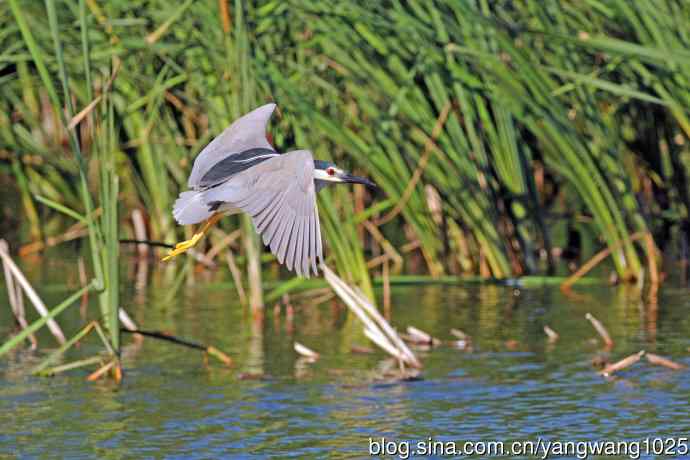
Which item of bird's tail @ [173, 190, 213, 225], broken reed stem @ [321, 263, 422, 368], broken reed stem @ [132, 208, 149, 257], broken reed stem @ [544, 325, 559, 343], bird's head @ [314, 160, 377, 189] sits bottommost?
broken reed stem @ [544, 325, 559, 343]

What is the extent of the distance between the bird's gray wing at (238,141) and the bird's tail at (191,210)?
0.41 metres

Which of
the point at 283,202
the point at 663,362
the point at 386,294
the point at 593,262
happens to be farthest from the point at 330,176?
the point at 593,262

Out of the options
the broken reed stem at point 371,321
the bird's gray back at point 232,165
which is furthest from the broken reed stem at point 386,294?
the bird's gray back at point 232,165

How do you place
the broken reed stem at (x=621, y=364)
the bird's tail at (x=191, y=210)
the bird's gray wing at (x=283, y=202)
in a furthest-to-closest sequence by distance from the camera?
the broken reed stem at (x=621, y=364)
the bird's tail at (x=191, y=210)
the bird's gray wing at (x=283, y=202)

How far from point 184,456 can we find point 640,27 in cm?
411

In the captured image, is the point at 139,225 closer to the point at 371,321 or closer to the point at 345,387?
the point at 371,321

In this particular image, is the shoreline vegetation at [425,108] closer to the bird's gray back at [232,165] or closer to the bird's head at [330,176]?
the bird's gray back at [232,165]

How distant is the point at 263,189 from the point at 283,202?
0.20 meters

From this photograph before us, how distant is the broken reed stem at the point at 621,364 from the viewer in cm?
679

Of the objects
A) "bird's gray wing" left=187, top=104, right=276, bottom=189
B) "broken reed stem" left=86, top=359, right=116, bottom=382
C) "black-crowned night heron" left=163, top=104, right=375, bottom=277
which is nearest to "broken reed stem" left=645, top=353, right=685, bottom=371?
"black-crowned night heron" left=163, top=104, right=375, bottom=277

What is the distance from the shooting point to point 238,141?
6.56m

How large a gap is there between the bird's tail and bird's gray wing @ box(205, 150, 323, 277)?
43 millimetres

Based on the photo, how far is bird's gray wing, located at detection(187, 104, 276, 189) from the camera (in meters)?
6.48

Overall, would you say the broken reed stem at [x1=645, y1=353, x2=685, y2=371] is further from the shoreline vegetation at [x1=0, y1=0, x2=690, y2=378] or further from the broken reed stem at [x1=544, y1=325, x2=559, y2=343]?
the shoreline vegetation at [x1=0, y1=0, x2=690, y2=378]
